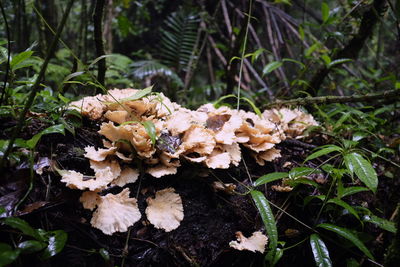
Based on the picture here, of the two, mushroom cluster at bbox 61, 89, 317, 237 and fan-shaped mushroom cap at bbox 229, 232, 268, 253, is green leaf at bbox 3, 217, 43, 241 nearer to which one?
mushroom cluster at bbox 61, 89, 317, 237

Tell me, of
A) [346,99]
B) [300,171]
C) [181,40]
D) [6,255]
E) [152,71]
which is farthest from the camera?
[181,40]

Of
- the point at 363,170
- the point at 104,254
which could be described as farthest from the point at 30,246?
the point at 363,170

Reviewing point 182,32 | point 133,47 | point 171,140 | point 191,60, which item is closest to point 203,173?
point 171,140

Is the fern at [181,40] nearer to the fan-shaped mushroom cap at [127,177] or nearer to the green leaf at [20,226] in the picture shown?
the fan-shaped mushroom cap at [127,177]

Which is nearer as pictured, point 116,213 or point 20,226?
point 20,226

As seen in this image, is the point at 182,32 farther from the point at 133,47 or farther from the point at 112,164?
the point at 112,164

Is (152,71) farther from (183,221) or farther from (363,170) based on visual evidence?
(363,170)

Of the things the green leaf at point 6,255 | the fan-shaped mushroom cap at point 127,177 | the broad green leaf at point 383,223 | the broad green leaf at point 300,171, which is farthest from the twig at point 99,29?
the broad green leaf at point 383,223

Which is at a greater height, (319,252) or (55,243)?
(55,243)
